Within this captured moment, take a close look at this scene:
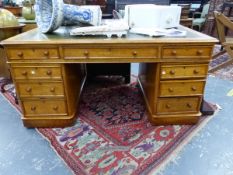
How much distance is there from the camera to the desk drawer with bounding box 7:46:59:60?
1.27m

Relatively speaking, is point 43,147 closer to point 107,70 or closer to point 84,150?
point 84,150

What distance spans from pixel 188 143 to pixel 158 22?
0.89 m

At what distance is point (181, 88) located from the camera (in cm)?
143

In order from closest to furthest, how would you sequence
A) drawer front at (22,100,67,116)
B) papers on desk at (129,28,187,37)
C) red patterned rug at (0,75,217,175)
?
red patterned rug at (0,75,217,175), papers on desk at (129,28,187,37), drawer front at (22,100,67,116)

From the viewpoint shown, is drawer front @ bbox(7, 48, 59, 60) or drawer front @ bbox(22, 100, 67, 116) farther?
drawer front @ bbox(22, 100, 67, 116)

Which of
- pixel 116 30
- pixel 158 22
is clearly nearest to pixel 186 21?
pixel 158 22

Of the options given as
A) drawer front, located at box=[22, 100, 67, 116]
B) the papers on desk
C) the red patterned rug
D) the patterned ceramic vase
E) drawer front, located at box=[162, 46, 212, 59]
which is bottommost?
the red patterned rug

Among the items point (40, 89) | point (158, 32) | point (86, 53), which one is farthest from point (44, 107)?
point (158, 32)

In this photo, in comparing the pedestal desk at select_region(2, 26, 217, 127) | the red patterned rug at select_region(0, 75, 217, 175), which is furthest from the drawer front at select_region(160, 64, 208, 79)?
the red patterned rug at select_region(0, 75, 217, 175)

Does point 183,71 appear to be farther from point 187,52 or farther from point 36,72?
point 36,72

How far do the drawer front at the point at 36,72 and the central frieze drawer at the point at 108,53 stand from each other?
0.46ft

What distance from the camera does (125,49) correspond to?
129 cm

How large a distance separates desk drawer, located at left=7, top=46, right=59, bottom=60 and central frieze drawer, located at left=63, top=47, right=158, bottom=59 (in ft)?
0.25

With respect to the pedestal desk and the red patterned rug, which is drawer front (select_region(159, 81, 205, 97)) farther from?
the red patterned rug
